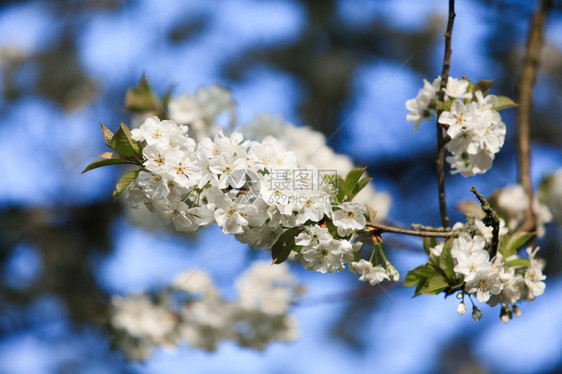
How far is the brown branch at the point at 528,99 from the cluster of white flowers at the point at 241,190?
3.43 feet

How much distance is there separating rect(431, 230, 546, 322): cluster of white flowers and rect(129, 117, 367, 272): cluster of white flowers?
246 mm

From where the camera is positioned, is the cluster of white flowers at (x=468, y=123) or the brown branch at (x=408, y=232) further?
the cluster of white flowers at (x=468, y=123)

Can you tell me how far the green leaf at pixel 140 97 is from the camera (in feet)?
6.75

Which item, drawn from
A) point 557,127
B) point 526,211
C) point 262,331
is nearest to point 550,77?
point 557,127

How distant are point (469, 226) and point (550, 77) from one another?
13.0 ft

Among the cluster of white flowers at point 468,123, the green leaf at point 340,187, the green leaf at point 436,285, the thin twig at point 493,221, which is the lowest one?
the green leaf at point 436,285

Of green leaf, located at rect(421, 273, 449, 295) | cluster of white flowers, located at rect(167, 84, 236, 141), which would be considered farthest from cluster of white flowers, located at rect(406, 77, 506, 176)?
cluster of white flowers, located at rect(167, 84, 236, 141)

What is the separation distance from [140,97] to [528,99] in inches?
61.5

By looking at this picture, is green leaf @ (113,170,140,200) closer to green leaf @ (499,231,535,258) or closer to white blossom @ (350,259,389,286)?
white blossom @ (350,259,389,286)

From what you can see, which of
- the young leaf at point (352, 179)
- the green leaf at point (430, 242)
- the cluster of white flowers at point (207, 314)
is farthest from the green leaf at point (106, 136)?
the cluster of white flowers at point (207, 314)

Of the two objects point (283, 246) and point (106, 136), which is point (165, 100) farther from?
point (283, 246)

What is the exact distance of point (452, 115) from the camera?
123 centimetres

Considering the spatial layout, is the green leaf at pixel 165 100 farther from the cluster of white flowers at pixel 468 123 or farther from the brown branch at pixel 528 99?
the brown branch at pixel 528 99

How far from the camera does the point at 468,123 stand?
121 centimetres
